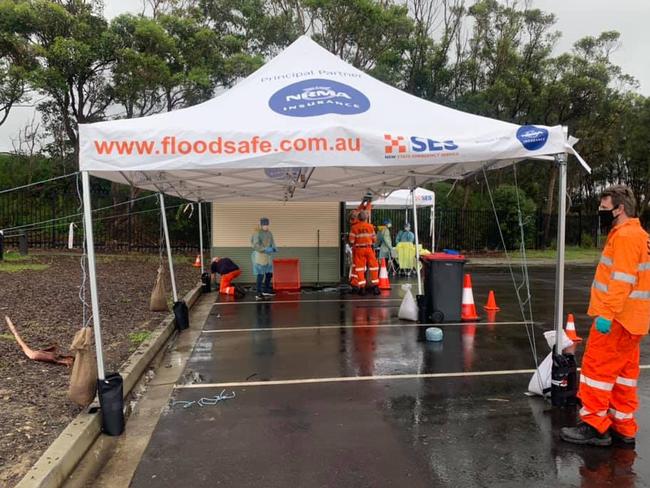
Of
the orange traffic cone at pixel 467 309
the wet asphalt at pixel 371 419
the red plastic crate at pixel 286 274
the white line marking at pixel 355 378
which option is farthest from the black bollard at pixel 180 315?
the orange traffic cone at pixel 467 309

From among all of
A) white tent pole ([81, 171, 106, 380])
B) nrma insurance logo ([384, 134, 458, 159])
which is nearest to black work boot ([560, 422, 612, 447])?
nrma insurance logo ([384, 134, 458, 159])

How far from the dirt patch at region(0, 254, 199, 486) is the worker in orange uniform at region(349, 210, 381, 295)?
395 centimetres

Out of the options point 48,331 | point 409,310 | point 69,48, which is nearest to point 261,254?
point 409,310

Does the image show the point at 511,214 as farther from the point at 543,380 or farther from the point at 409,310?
the point at 543,380

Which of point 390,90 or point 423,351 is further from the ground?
point 390,90

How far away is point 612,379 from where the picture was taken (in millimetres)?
4012

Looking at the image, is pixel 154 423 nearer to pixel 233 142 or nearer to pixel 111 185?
pixel 233 142

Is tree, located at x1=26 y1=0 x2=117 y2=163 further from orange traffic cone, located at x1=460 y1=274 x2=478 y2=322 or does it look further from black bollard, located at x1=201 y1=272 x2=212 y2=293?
orange traffic cone, located at x1=460 y1=274 x2=478 y2=322

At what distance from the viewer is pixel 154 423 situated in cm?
464

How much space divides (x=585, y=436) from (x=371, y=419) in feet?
5.64

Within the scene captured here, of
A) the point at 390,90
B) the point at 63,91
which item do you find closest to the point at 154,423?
the point at 390,90

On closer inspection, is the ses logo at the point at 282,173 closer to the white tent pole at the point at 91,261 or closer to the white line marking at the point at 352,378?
the white line marking at the point at 352,378

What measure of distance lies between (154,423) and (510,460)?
2.97m

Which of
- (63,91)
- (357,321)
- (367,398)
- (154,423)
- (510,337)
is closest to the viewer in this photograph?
(154,423)
